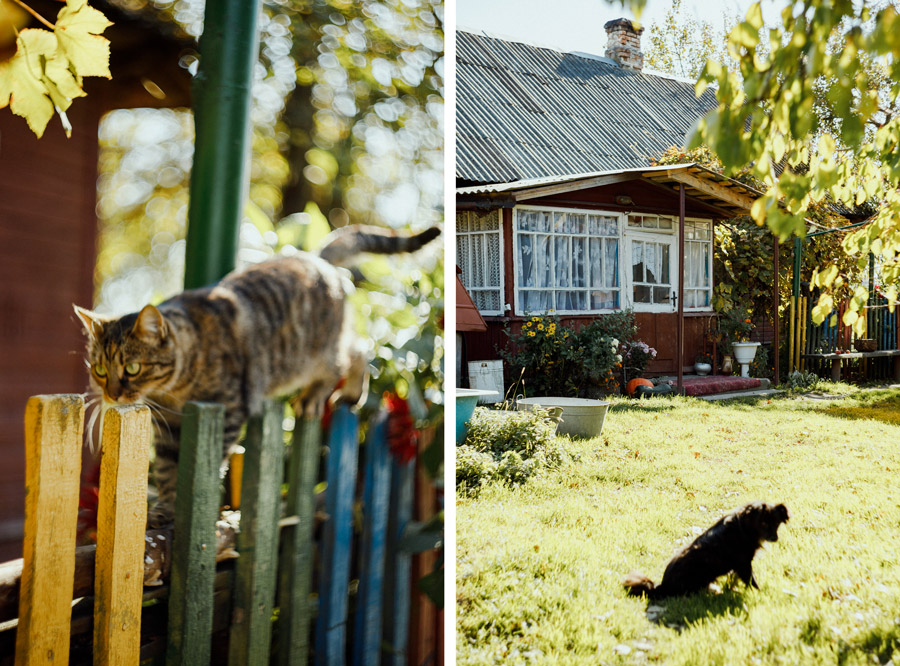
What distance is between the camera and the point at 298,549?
857mm

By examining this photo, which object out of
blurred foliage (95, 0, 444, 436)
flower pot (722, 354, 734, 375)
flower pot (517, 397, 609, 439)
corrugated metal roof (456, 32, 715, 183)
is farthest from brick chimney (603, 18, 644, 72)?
flower pot (722, 354, 734, 375)

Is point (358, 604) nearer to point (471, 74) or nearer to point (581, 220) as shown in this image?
point (471, 74)

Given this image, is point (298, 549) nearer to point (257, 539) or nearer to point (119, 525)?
point (257, 539)

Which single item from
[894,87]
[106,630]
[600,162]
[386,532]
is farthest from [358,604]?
[600,162]

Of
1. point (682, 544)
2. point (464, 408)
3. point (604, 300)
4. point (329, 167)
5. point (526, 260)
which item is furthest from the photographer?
point (604, 300)

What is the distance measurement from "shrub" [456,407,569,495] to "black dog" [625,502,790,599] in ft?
2.84

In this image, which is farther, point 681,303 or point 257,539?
point 681,303

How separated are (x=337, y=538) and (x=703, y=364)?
5.30 metres

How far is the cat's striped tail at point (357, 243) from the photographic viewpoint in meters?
0.84

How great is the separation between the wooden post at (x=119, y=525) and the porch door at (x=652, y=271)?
17.4 feet

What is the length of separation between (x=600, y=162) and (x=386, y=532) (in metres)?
5.57

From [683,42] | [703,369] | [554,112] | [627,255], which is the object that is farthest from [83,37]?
[554,112]

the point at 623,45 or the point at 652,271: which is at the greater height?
the point at 623,45

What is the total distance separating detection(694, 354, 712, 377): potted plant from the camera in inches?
217
